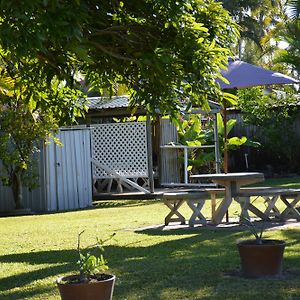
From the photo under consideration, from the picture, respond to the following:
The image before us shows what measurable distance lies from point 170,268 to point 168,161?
15.3 m

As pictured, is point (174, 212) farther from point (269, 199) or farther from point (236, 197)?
point (269, 199)

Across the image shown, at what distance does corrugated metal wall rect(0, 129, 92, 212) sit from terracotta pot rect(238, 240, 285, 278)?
36.8 ft

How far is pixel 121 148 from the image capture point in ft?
68.5

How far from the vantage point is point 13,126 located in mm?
16734

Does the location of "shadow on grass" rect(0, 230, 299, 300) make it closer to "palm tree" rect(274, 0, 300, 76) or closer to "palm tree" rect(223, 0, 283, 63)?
"palm tree" rect(274, 0, 300, 76)

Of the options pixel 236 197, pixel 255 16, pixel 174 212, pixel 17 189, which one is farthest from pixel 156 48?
pixel 255 16

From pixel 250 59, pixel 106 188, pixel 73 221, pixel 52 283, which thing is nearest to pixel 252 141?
pixel 106 188

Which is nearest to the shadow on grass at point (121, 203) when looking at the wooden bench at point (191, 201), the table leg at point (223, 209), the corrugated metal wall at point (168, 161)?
the corrugated metal wall at point (168, 161)

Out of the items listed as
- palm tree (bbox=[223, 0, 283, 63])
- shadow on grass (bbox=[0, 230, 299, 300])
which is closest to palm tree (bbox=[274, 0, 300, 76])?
shadow on grass (bbox=[0, 230, 299, 300])

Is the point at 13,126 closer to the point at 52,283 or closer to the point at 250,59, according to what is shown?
the point at 52,283

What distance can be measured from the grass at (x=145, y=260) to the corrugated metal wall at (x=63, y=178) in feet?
12.5

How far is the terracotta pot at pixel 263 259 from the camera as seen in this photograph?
727cm

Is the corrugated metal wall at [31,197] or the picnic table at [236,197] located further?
the corrugated metal wall at [31,197]

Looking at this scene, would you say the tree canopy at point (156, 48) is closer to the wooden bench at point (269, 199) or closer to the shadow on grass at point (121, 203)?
the wooden bench at point (269, 199)
